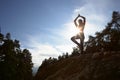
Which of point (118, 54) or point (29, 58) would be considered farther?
point (29, 58)

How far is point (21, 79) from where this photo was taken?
131 ft

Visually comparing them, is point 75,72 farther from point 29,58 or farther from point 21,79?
point 29,58

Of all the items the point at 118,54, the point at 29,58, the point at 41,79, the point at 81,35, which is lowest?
the point at 41,79

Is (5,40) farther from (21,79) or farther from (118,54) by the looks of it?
(118,54)

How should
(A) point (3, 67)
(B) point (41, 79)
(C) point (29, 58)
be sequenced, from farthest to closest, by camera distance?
(C) point (29, 58) → (A) point (3, 67) → (B) point (41, 79)

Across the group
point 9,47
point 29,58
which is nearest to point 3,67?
point 9,47

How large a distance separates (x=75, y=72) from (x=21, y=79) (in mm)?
34661

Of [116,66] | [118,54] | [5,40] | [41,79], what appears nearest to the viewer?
[116,66]

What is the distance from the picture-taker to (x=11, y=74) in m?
37.0

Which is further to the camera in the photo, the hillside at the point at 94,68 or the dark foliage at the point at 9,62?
the dark foliage at the point at 9,62

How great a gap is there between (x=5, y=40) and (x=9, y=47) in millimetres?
1810

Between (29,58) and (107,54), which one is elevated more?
(29,58)

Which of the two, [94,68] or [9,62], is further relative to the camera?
[9,62]

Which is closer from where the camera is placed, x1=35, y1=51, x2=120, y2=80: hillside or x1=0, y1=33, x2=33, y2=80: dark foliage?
x1=35, y1=51, x2=120, y2=80: hillside
